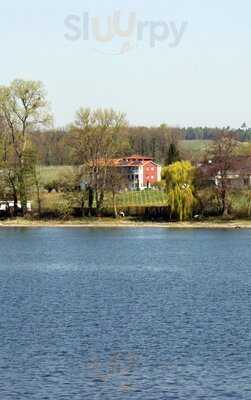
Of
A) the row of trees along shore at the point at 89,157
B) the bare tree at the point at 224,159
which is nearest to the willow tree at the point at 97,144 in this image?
the row of trees along shore at the point at 89,157

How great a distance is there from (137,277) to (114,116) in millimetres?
47178

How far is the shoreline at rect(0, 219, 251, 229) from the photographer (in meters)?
92.6

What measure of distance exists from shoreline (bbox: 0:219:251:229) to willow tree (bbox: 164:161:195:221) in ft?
4.33

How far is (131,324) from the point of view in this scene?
116 feet

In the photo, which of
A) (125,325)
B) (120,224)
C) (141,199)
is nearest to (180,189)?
(120,224)

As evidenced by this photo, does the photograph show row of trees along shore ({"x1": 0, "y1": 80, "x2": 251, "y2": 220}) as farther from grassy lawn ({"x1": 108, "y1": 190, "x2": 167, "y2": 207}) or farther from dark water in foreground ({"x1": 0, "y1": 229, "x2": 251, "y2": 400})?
dark water in foreground ({"x1": 0, "y1": 229, "x2": 251, "y2": 400})

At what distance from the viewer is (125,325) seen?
3509cm

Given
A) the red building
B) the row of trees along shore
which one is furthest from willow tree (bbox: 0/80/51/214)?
the red building

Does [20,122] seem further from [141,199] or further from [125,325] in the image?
[125,325]

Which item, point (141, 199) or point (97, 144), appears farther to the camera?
point (141, 199)

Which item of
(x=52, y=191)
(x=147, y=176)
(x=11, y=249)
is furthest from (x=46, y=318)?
(x=147, y=176)

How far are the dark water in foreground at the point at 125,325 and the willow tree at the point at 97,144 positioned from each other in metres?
28.9

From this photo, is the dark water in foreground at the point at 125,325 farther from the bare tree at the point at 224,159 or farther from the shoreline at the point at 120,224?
the bare tree at the point at 224,159

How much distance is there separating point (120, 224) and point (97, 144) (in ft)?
28.0
